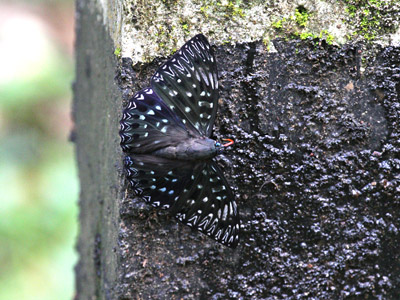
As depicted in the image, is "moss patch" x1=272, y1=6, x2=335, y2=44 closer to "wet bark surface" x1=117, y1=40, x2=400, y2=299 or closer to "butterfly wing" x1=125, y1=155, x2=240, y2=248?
"wet bark surface" x1=117, y1=40, x2=400, y2=299

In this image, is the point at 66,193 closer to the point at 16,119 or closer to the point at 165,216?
the point at 16,119

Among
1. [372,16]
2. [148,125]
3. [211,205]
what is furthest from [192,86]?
[372,16]

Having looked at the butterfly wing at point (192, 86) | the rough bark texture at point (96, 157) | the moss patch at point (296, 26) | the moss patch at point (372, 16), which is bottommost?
the rough bark texture at point (96, 157)

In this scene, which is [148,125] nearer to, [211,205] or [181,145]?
[181,145]

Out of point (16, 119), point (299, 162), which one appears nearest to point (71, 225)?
point (16, 119)

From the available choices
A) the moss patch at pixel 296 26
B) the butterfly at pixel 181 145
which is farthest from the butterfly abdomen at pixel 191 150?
the moss patch at pixel 296 26

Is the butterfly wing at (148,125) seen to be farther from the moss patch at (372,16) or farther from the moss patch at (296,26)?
the moss patch at (372,16)
